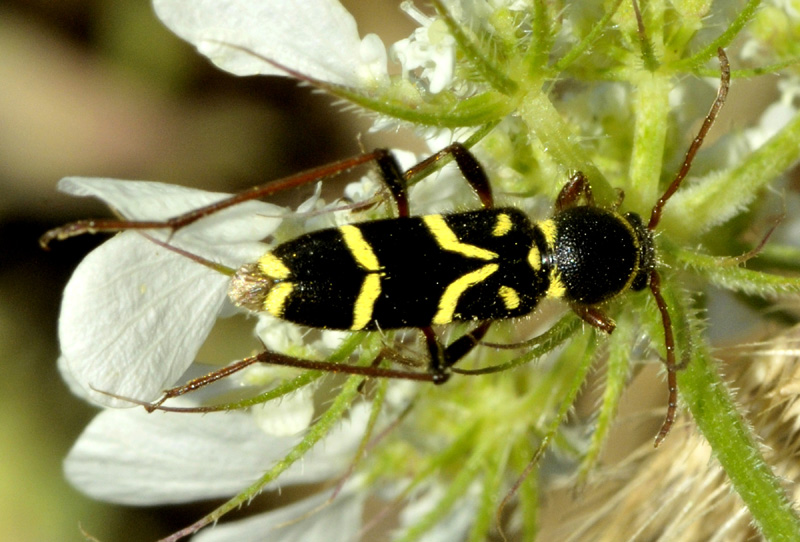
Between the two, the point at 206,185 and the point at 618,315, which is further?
the point at 206,185

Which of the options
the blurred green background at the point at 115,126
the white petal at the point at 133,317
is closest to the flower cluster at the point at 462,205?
the white petal at the point at 133,317

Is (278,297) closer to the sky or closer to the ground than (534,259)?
closer to the sky

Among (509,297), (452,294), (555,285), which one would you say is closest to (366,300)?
(452,294)

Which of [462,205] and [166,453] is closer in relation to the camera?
[462,205]

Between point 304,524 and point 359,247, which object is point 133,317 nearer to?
point 359,247

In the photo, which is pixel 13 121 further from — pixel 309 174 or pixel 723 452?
pixel 723 452

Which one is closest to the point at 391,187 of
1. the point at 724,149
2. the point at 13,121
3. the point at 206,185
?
the point at 724,149

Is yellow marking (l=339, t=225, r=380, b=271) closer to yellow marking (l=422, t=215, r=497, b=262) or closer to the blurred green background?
yellow marking (l=422, t=215, r=497, b=262)
